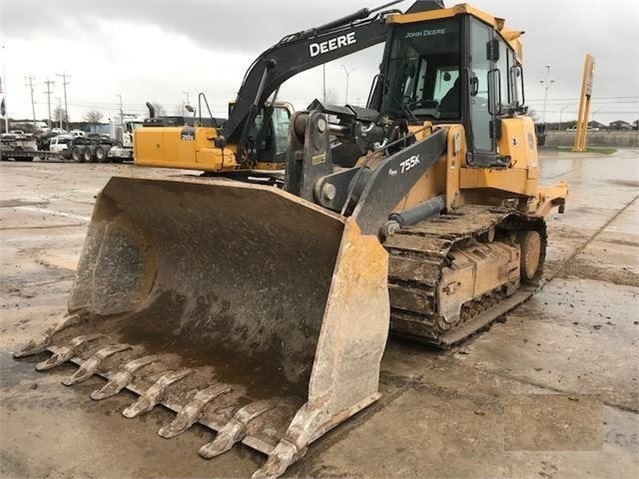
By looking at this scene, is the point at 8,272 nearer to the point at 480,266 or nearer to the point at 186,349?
the point at 186,349

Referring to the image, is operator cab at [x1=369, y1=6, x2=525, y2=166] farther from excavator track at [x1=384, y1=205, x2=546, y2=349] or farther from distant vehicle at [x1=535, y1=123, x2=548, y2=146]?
distant vehicle at [x1=535, y1=123, x2=548, y2=146]

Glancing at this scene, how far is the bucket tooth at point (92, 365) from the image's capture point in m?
3.95

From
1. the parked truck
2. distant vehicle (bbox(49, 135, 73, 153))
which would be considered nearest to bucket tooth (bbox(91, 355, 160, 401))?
the parked truck

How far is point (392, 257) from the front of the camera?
4445mm

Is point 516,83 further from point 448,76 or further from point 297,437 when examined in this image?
point 297,437

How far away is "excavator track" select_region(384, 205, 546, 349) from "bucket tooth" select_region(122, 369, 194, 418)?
Answer: 1.66m

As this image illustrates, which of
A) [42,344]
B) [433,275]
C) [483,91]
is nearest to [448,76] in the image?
[483,91]

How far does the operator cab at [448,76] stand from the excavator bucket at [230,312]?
2.25m

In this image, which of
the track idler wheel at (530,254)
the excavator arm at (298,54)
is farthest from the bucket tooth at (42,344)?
the track idler wheel at (530,254)

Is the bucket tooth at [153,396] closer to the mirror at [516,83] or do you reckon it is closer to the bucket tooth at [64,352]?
the bucket tooth at [64,352]

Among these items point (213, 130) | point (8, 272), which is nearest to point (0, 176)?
point (213, 130)

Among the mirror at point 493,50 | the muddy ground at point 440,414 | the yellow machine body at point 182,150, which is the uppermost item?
the mirror at point 493,50

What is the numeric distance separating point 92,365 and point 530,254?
4.61 m

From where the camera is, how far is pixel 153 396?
11.7ft
